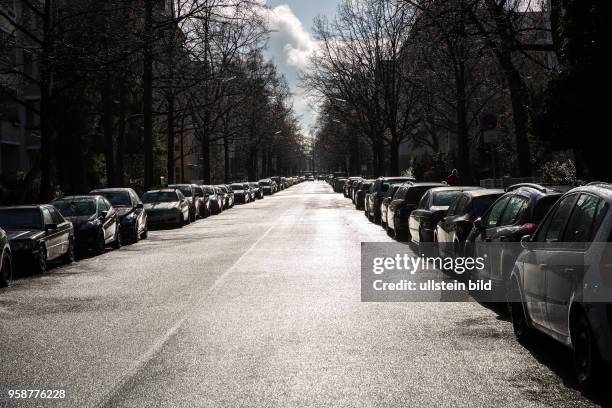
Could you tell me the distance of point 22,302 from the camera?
43.9ft

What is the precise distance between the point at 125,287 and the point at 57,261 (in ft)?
22.1

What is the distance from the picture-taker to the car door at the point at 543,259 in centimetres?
799

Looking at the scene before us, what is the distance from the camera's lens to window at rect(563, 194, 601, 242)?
7.29 m

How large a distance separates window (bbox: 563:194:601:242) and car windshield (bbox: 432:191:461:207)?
11262 mm

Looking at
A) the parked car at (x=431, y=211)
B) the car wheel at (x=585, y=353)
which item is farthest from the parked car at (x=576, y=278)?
the parked car at (x=431, y=211)

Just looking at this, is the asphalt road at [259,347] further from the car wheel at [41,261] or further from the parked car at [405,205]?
the parked car at [405,205]

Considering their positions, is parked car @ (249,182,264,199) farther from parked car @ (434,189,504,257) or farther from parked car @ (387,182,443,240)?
parked car @ (434,189,504,257)

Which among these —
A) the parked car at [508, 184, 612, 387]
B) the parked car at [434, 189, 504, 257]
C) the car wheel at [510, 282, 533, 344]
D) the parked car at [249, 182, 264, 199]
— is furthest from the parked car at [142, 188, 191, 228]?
the parked car at [249, 182, 264, 199]

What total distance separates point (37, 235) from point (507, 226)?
1051 cm

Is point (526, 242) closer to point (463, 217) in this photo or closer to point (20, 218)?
point (463, 217)

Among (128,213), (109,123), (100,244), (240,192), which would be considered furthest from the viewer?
(240,192)

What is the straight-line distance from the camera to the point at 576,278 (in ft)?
23.2

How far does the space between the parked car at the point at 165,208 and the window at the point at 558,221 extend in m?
26.2

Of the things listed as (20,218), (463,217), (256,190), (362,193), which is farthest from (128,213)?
(256,190)
